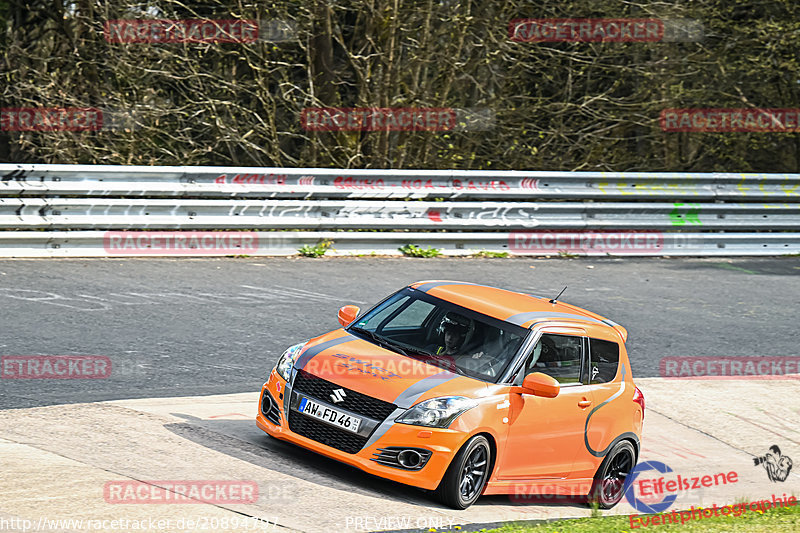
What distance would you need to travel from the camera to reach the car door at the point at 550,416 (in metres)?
7.36

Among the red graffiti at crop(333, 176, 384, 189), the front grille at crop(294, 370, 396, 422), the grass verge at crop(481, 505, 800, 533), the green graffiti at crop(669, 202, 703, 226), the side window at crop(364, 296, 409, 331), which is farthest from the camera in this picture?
the green graffiti at crop(669, 202, 703, 226)

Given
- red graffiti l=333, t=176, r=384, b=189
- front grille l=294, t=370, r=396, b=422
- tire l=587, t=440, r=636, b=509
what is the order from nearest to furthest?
front grille l=294, t=370, r=396, b=422 → tire l=587, t=440, r=636, b=509 → red graffiti l=333, t=176, r=384, b=189

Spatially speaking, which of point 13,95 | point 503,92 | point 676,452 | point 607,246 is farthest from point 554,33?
point 676,452

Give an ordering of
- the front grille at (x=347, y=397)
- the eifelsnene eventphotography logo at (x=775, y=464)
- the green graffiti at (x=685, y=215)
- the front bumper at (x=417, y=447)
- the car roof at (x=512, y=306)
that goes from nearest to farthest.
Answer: the front bumper at (x=417, y=447)
the front grille at (x=347, y=397)
the car roof at (x=512, y=306)
the eifelsnene eventphotography logo at (x=775, y=464)
the green graffiti at (x=685, y=215)

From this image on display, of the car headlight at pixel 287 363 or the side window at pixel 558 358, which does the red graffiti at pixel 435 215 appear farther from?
the car headlight at pixel 287 363

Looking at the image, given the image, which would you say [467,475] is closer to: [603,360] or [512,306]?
[512,306]

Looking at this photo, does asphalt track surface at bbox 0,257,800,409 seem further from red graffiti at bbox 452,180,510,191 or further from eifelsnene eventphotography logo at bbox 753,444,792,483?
eifelsnene eventphotography logo at bbox 753,444,792,483

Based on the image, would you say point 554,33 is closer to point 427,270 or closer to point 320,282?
point 427,270

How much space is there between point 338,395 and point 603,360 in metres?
2.24

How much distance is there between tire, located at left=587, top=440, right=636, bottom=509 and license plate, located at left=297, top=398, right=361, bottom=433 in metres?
Result: 2.21

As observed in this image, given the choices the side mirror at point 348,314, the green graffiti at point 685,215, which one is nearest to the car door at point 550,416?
the side mirror at point 348,314

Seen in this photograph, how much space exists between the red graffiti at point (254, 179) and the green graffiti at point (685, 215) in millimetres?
6640

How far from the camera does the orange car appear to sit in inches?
272

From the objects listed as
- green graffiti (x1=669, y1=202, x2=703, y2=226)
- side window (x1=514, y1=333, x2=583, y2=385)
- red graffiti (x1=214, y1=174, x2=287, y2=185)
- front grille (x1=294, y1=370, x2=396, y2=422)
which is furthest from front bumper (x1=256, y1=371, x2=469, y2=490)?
green graffiti (x1=669, y1=202, x2=703, y2=226)
